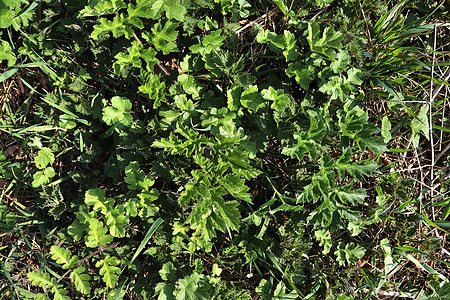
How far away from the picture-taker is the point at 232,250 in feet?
8.88

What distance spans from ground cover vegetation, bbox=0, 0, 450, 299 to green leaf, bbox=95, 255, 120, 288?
0.04ft

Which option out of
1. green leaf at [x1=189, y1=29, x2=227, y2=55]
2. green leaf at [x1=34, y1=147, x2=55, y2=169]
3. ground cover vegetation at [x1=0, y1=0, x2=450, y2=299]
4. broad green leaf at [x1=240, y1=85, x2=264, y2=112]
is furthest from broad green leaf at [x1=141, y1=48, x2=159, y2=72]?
green leaf at [x1=34, y1=147, x2=55, y2=169]

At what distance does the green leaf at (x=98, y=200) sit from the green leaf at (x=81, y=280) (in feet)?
1.50

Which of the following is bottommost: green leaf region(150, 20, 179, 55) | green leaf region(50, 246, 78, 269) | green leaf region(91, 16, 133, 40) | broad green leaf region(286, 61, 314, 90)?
green leaf region(50, 246, 78, 269)

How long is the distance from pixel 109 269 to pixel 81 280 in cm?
22

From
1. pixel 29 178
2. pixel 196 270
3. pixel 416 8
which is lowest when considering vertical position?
pixel 196 270

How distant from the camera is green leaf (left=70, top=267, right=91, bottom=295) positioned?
102 inches

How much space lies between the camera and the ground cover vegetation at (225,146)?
8.25 feet

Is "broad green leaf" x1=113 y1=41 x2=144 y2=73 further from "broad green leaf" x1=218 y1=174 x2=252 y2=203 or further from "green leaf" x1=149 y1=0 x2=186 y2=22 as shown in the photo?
"broad green leaf" x1=218 y1=174 x2=252 y2=203

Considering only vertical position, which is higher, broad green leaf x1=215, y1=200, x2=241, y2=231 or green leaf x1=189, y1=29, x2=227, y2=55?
green leaf x1=189, y1=29, x2=227, y2=55

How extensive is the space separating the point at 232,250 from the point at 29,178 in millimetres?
1681

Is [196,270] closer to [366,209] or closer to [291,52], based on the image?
[366,209]

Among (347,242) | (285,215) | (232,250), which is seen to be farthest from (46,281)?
(347,242)

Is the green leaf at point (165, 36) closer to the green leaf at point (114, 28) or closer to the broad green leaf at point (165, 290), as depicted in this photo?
the green leaf at point (114, 28)
